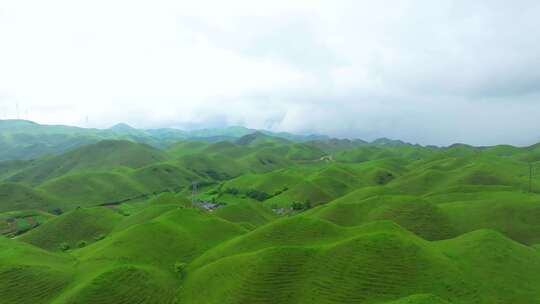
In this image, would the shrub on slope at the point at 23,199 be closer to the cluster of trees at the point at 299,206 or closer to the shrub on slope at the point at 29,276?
the shrub on slope at the point at 29,276

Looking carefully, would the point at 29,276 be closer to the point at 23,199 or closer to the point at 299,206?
the point at 299,206

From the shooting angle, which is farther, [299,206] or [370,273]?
[299,206]

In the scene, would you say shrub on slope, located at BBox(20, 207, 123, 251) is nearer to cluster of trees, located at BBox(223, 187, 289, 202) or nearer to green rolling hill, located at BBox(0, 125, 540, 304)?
green rolling hill, located at BBox(0, 125, 540, 304)

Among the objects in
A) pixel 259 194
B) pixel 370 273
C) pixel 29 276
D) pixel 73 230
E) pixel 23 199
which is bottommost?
pixel 23 199

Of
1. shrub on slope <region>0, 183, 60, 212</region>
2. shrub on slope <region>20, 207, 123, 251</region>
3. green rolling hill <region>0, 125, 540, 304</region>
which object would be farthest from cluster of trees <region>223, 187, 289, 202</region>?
shrub on slope <region>0, 183, 60, 212</region>

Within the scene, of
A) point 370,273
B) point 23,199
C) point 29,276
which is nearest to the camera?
point 370,273

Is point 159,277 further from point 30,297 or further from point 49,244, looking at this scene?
point 49,244

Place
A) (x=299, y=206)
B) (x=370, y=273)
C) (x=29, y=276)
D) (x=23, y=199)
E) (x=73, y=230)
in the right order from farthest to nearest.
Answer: (x=23, y=199) < (x=299, y=206) < (x=73, y=230) < (x=29, y=276) < (x=370, y=273)

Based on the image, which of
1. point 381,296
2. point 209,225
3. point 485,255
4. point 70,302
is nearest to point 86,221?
point 209,225

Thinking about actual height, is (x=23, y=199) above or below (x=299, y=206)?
below

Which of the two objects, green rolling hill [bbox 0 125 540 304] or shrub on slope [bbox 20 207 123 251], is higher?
green rolling hill [bbox 0 125 540 304]

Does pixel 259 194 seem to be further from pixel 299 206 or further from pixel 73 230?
pixel 73 230

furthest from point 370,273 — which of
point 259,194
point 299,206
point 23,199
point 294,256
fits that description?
point 23,199
